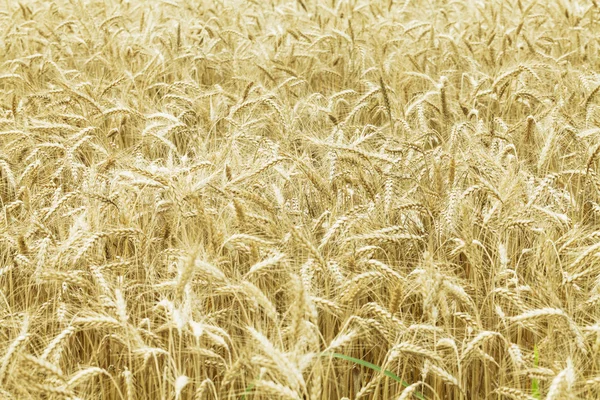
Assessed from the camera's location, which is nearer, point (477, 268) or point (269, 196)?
point (477, 268)

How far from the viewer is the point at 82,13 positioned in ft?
19.6

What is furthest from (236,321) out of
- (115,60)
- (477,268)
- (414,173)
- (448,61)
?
(448,61)

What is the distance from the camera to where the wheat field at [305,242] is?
1.80 m

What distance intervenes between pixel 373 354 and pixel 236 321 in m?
0.45

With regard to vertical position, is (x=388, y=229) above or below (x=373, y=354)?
above

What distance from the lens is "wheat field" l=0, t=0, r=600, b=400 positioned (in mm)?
1796

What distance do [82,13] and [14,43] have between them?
1.08 m

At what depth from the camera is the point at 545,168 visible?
3092mm

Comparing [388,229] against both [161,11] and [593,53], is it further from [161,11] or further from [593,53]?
[161,11]

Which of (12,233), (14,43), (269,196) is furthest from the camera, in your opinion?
(14,43)

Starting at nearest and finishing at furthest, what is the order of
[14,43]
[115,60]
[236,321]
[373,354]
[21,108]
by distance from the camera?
1. [373,354]
2. [236,321]
3. [21,108]
4. [115,60]
5. [14,43]

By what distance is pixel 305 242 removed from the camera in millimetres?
1927


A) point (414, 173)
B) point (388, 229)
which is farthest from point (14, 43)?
point (388, 229)

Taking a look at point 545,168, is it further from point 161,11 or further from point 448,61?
point 161,11
